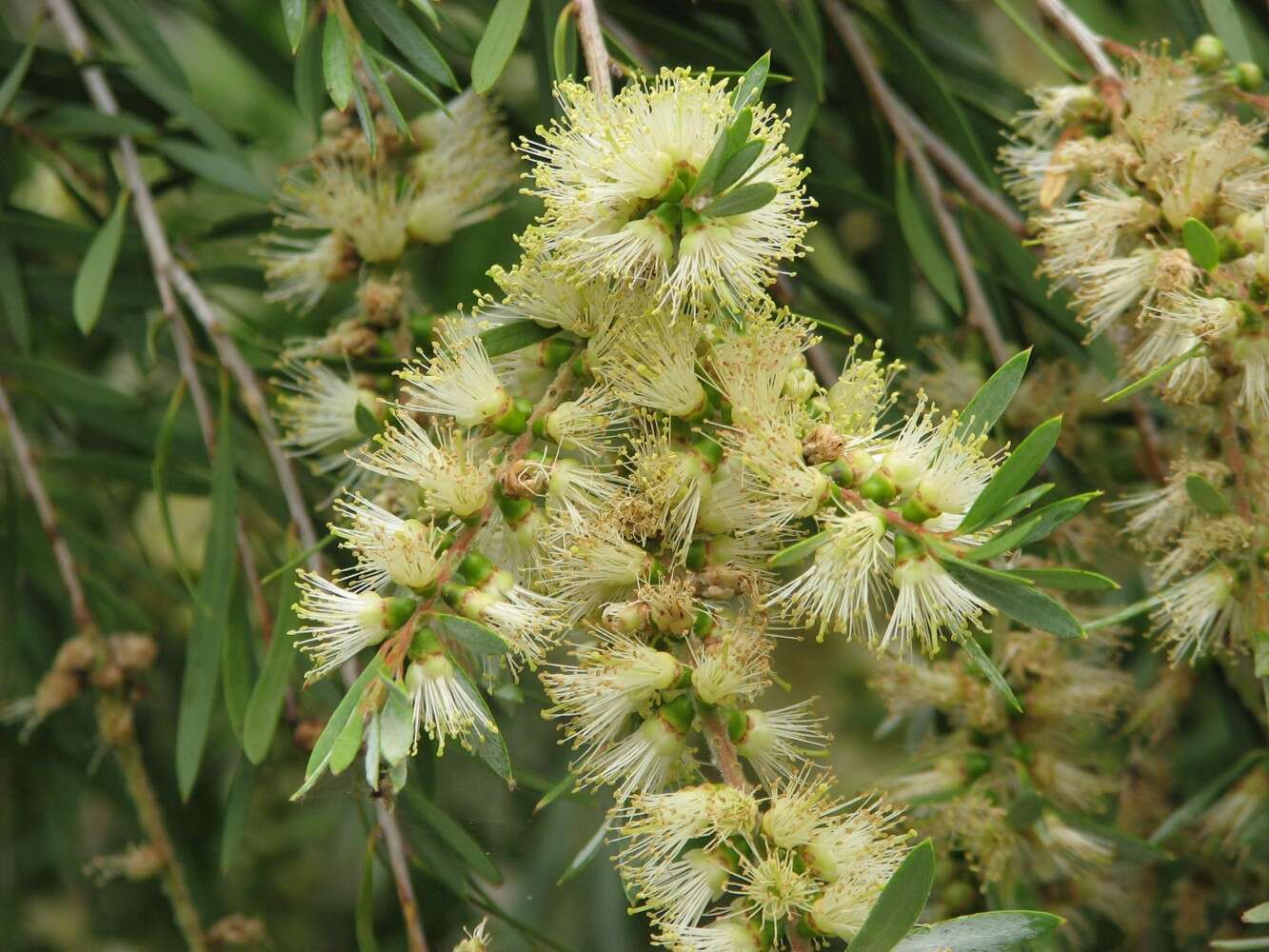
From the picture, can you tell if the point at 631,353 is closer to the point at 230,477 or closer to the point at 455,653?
the point at 455,653

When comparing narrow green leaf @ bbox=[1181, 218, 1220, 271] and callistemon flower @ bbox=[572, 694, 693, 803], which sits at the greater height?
narrow green leaf @ bbox=[1181, 218, 1220, 271]

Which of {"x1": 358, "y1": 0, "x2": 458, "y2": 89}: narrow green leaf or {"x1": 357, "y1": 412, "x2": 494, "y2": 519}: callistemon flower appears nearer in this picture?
{"x1": 357, "y1": 412, "x2": 494, "y2": 519}: callistemon flower

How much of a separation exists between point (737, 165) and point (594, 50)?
0.77ft

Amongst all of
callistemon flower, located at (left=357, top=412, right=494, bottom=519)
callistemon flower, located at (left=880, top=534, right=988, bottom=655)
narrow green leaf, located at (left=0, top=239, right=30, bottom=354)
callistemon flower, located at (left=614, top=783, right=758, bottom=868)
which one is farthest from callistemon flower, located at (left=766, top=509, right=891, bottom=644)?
narrow green leaf, located at (left=0, top=239, right=30, bottom=354)

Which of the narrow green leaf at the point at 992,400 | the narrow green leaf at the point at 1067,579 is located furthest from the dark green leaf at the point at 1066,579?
the narrow green leaf at the point at 992,400

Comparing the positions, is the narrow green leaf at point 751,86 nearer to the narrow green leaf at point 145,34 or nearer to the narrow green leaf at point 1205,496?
the narrow green leaf at point 1205,496

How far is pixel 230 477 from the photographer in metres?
1.37

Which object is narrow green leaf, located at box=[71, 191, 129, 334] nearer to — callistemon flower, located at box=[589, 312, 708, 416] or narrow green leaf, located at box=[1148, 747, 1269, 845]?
callistemon flower, located at box=[589, 312, 708, 416]

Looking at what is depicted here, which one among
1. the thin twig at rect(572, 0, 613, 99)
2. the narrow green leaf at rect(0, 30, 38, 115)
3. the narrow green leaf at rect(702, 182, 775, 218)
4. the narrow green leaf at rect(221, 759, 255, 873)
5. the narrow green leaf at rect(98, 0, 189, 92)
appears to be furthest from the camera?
the narrow green leaf at rect(98, 0, 189, 92)

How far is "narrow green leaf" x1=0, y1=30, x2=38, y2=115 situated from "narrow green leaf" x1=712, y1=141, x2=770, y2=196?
924mm

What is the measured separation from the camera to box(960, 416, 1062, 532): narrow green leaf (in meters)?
0.90

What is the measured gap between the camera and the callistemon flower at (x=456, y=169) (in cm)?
138

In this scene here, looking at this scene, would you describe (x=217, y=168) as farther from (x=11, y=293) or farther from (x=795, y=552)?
(x=795, y=552)

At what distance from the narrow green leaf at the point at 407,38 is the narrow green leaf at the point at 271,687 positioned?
1.61 ft
